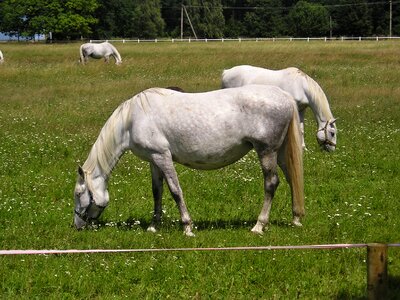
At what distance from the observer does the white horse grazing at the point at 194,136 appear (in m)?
9.09

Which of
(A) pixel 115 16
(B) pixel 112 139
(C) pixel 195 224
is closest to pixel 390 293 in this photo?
(C) pixel 195 224

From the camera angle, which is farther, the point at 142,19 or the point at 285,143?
the point at 142,19

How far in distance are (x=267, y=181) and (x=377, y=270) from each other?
414 centimetres

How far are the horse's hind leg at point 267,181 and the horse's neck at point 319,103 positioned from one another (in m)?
7.34

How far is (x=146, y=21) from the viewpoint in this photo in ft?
365

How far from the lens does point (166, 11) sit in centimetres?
13162

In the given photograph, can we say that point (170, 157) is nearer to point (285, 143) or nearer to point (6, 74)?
point (285, 143)

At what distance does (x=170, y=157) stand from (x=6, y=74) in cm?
2707

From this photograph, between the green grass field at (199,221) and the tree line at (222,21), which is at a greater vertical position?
the tree line at (222,21)

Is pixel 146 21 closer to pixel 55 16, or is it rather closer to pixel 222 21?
pixel 222 21

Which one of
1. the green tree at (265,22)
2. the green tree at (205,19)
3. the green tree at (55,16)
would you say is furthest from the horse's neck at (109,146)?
the green tree at (265,22)

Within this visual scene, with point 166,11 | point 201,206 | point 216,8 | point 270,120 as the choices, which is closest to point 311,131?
point 201,206

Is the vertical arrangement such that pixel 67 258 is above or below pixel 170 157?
below

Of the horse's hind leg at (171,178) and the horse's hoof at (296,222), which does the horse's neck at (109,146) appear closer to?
the horse's hind leg at (171,178)
